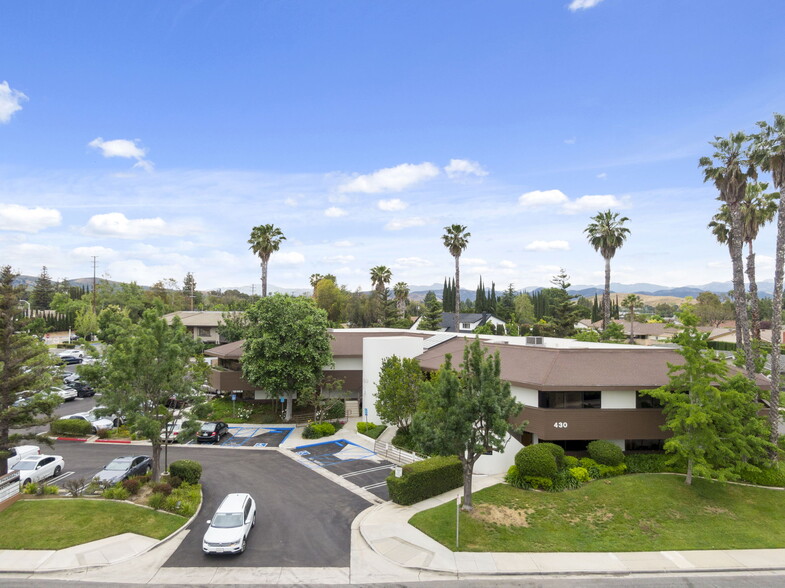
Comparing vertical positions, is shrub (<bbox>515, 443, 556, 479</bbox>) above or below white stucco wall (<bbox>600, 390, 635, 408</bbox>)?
below

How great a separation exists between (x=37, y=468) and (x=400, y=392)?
72.5 feet

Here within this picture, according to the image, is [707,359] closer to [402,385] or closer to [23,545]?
[402,385]

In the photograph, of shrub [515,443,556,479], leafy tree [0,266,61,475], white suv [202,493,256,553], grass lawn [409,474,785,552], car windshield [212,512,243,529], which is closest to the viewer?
white suv [202,493,256,553]

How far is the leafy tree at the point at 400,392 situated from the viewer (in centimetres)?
3350

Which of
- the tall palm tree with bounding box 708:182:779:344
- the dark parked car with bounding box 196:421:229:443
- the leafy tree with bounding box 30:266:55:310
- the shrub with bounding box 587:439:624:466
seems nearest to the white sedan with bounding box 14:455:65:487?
the dark parked car with bounding box 196:421:229:443

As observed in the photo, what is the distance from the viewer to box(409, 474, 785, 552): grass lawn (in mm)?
20078

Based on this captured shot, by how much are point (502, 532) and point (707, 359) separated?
14534mm

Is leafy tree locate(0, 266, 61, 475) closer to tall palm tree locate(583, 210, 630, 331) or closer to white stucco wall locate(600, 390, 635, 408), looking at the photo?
white stucco wall locate(600, 390, 635, 408)

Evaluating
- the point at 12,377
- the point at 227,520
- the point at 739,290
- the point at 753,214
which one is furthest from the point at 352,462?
the point at 753,214

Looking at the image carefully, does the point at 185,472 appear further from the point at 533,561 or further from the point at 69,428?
the point at 533,561

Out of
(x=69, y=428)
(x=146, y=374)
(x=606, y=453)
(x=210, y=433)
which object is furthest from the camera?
(x=69, y=428)

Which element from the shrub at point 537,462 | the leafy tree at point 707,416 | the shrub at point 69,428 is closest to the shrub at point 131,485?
the shrub at point 69,428

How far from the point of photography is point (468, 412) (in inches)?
824

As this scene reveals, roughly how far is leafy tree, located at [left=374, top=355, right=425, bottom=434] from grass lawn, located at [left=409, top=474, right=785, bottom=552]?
10.0 m
